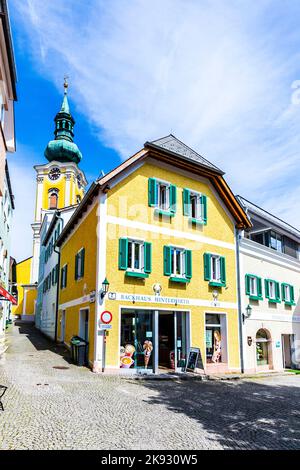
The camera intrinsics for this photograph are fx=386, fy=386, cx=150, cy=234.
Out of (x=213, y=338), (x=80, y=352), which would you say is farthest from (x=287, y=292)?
(x=80, y=352)

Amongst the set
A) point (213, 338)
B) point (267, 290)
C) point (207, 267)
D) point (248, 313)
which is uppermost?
point (207, 267)

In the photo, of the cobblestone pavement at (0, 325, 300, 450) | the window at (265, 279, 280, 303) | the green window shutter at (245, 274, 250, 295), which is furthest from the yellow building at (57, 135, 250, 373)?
the window at (265, 279, 280, 303)

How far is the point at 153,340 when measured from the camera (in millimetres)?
15969

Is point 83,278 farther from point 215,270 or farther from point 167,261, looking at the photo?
point 215,270

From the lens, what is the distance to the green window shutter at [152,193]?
1705cm

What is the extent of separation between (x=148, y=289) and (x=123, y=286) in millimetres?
1236

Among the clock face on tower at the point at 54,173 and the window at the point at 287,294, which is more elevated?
the clock face on tower at the point at 54,173

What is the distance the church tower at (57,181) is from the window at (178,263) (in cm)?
3742

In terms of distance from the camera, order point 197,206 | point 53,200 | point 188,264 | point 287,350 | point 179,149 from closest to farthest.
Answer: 1. point 188,264
2. point 179,149
3. point 197,206
4. point 287,350
5. point 53,200

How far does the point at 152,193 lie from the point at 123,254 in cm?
329

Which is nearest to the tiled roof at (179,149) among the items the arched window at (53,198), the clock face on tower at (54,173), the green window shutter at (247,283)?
the green window shutter at (247,283)

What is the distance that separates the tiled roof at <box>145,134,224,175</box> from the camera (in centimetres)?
1788

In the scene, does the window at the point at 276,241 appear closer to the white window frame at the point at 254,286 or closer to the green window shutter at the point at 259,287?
the green window shutter at the point at 259,287
